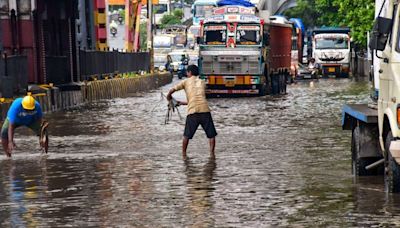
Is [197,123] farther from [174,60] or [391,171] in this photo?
[174,60]

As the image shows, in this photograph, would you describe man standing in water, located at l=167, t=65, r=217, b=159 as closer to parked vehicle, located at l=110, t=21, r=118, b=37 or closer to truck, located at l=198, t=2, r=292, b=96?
truck, located at l=198, t=2, r=292, b=96

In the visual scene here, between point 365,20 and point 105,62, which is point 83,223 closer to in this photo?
point 105,62

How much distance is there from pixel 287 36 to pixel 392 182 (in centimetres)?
4290

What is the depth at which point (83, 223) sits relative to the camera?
12.5m

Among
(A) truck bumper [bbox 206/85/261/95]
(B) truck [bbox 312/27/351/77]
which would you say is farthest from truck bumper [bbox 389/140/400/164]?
(B) truck [bbox 312/27/351/77]

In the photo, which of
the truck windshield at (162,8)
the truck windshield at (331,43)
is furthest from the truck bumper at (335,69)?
the truck windshield at (162,8)

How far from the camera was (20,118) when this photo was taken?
794 inches

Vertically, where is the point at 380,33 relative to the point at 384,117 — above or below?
above

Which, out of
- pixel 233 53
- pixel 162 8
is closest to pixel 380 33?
pixel 233 53

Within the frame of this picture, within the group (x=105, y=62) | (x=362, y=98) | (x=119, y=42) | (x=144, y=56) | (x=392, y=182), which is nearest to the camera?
(x=392, y=182)

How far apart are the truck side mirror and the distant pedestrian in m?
7.83

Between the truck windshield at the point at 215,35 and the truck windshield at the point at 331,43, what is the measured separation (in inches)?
1302

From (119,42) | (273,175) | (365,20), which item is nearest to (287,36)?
(365,20)

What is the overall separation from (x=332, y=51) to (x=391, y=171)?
207 feet
